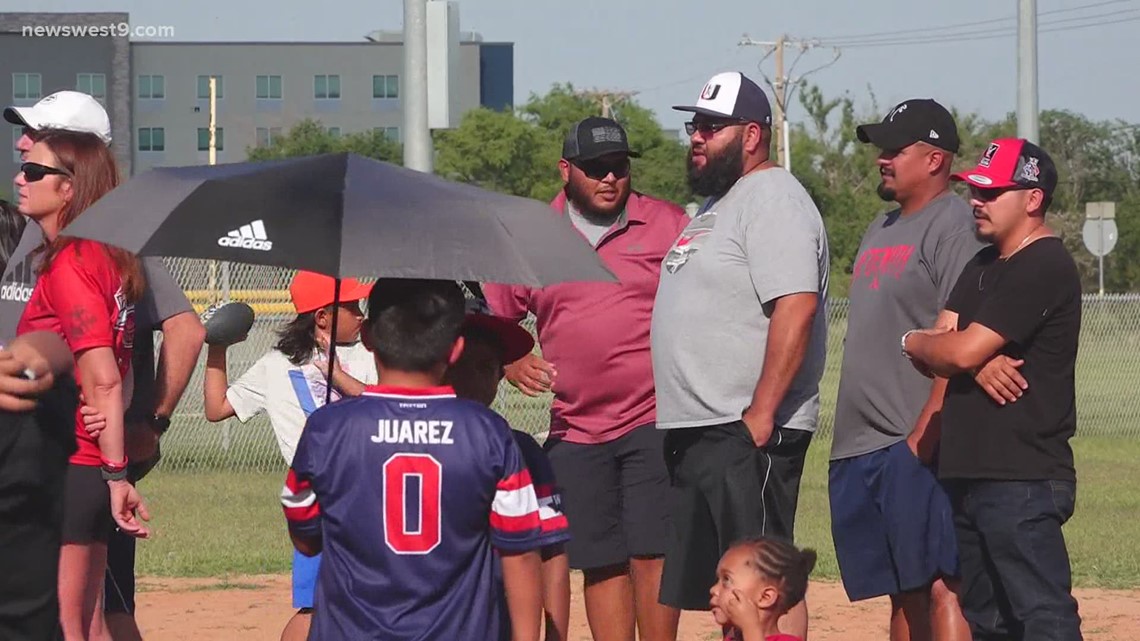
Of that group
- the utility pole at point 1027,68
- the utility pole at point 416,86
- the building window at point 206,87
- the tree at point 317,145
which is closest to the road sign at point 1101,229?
the utility pole at point 1027,68

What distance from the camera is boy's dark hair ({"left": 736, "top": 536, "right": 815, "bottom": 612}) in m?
4.89

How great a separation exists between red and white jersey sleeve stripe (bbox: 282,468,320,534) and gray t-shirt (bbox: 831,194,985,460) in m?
2.72

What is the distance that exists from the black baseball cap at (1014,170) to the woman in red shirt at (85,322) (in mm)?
2702

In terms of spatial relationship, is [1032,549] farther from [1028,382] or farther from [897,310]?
[897,310]

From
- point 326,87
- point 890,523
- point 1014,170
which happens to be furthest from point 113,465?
point 326,87

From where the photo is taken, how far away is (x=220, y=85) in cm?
10662

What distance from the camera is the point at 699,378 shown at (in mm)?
5875

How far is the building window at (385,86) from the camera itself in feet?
354

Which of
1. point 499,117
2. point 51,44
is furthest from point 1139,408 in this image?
point 51,44

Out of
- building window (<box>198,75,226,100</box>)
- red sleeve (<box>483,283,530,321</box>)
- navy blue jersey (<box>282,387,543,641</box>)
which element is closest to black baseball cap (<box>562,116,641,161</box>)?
red sleeve (<box>483,283,530,321</box>)

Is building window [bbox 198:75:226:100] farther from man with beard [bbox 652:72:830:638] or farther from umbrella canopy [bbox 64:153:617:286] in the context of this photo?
umbrella canopy [bbox 64:153:617:286]

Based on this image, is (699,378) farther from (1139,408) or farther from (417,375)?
(1139,408)

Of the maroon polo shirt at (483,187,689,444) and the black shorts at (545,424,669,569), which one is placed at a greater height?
the maroon polo shirt at (483,187,689,444)

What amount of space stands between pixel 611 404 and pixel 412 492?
2.86m
